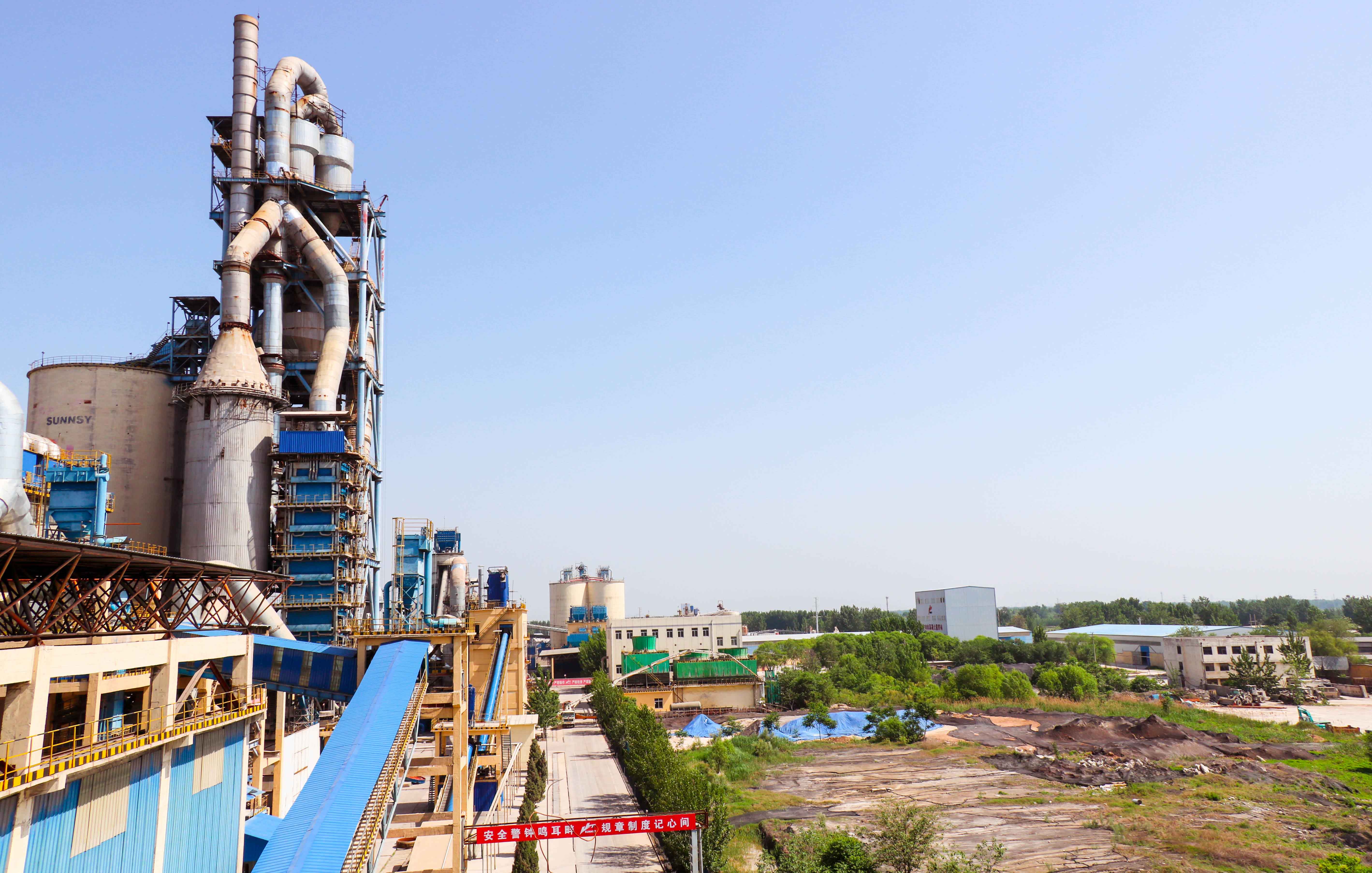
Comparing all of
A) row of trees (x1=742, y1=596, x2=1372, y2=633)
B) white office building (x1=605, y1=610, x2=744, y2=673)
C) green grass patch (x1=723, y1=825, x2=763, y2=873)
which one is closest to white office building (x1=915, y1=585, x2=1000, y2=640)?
row of trees (x1=742, y1=596, x2=1372, y2=633)

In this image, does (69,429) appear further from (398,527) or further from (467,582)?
(467,582)

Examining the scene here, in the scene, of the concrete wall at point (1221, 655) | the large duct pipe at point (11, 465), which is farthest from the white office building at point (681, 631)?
the large duct pipe at point (11, 465)

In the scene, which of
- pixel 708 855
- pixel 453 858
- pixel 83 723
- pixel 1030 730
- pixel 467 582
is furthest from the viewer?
pixel 467 582

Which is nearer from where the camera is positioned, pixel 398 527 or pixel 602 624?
pixel 398 527

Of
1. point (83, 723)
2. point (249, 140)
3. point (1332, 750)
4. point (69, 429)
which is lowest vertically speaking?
point (1332, 750)

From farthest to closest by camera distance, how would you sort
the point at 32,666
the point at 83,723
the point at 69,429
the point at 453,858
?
the point at 69,429 → the point at 453,858 → the point at 83,723 → the point at 32,666

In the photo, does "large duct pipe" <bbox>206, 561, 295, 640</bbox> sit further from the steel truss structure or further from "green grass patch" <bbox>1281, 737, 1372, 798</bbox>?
"green grass patch" <bbox>1281, 737, 1372, 798</bbox>

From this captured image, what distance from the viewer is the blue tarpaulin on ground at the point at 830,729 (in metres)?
63.0

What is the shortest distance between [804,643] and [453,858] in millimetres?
100932

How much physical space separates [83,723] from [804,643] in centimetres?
10945

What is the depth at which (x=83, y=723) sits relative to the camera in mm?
21344

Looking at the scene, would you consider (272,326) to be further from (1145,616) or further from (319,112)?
(1145,616)

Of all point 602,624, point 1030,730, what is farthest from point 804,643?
point 1030,730

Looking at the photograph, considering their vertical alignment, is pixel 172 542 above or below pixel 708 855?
above
